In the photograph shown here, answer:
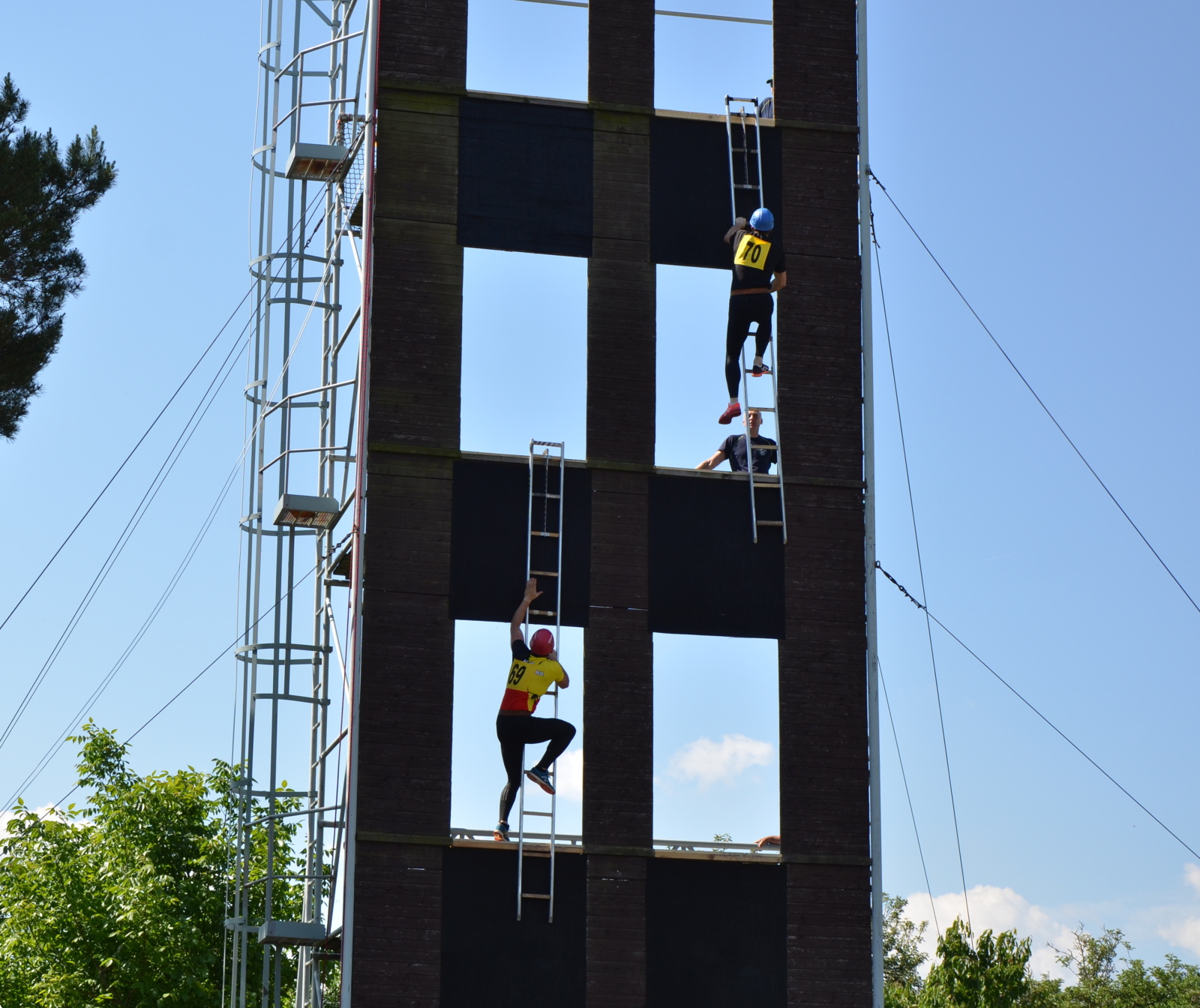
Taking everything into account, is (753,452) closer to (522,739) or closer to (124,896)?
(522,739)

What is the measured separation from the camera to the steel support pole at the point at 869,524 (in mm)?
20484

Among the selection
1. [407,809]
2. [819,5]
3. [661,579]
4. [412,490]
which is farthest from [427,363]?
[819,5]

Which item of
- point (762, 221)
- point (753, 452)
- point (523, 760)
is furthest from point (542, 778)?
point (762, 221)

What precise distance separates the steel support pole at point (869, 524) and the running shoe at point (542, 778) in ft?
12.6

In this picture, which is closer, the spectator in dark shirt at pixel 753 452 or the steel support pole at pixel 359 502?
the steel support pole at pixel 359 502

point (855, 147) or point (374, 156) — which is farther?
point (855, 147)

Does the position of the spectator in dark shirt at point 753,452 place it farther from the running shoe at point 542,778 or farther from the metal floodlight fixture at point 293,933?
the metal floodlight fixture at point 293,933

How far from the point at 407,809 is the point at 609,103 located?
9.10m

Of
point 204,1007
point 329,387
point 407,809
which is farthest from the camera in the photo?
point 204,1007

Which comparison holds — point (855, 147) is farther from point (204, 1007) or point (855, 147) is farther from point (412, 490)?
point (204, 1007)

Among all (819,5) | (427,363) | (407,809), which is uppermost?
(819,5)

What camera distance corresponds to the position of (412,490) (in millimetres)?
20484

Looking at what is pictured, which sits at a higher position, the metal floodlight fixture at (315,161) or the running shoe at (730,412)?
the metal floodlight fixture at (315,161)

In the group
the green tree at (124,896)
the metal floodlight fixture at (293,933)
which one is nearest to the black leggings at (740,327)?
the metal floodlight fixture at (293,933)
